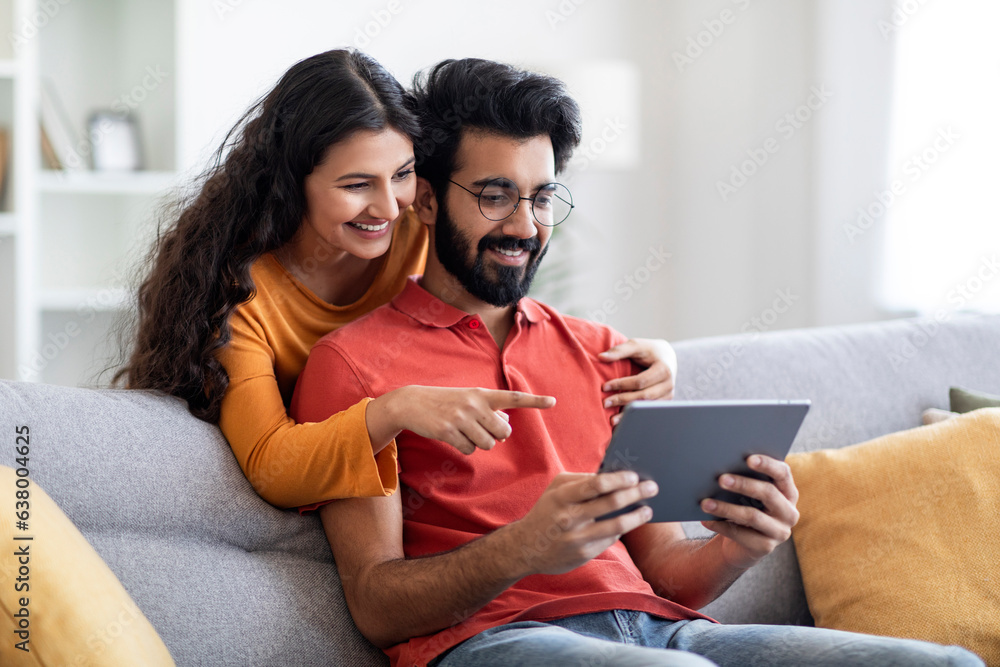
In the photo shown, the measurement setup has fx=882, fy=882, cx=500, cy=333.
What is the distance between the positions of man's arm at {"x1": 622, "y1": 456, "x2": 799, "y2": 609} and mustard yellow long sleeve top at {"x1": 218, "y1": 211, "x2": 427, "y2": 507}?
0.46 m

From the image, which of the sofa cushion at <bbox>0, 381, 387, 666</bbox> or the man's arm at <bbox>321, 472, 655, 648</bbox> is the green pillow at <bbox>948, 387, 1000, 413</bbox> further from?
the sofa cushion at <bbox>0, 381, 387, 666</bbox>

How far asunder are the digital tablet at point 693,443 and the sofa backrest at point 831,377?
0.57m

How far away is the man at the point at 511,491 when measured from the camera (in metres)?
1.11

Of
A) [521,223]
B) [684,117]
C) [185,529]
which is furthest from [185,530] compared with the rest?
[684,117]

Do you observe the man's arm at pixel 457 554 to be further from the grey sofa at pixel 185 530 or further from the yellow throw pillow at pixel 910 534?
the yellow throw pillow at pixel 910 534

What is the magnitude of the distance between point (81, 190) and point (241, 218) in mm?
1861

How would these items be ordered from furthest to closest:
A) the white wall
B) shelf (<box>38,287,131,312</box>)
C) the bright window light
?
the white wall
shelf (<box>38,287,131,312</box>)
the bright window light

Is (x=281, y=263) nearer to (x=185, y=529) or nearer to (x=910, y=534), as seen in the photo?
(x=185, y=529)

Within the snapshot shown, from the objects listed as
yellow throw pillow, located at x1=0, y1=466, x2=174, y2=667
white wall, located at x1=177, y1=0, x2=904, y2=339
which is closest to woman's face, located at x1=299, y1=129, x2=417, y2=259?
yellow throw pillow, located at x1=0, y1=466, x2=174, y2=667

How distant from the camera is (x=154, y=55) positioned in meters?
3.13

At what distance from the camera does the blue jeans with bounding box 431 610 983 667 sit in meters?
1.06

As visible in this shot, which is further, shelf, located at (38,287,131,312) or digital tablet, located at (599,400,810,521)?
shelf, located at (38,287,131,312)

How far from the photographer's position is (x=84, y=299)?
3010mm

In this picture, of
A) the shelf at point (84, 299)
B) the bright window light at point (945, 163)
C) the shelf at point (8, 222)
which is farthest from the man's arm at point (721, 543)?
the shelf at point (8, 222)
